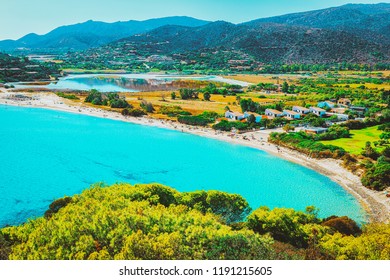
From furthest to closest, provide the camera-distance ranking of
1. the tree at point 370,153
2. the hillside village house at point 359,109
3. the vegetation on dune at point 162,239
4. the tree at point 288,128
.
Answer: the hillside village house at point 359,109, the tree at point 288,128, the tree at point 370,153, the vegetation on dune at point 162,239

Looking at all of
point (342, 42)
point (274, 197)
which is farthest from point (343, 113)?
point (342, 42)

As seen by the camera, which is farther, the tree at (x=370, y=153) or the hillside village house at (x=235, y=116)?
the hillside village house at (x=235, y=116)

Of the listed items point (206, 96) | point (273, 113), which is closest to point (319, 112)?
point (273, 113)

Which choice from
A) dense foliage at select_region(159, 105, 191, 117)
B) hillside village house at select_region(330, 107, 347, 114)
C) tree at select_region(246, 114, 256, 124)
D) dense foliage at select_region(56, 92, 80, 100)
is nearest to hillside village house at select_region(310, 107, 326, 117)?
hillside village house at select_region(330, 107, 347, 114)

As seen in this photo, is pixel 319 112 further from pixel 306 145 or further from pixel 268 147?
pixel 268 147

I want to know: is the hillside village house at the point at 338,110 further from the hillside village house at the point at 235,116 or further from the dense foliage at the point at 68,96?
the dense foliage at the point at 68,96

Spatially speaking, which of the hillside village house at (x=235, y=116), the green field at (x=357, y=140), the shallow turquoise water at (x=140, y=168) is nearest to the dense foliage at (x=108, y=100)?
the shallow turquoise water at (x=140, y=168)

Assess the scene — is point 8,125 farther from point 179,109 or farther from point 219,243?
point 219,243
